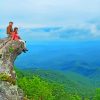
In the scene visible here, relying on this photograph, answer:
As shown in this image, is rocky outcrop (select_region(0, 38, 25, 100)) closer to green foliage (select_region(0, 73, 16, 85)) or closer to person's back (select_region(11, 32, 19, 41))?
green foliage (select_region(0, 73, 16, 85))

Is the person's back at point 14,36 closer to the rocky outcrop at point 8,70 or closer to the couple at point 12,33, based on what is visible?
the couple at point 12,33

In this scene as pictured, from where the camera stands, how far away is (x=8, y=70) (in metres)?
39.6

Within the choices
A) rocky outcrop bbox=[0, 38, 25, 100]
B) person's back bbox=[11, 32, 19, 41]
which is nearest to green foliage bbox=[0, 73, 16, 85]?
rocky outcrop bbox=[0, 38, 25, 100]

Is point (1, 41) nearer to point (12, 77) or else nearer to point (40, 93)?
point (12, 77)

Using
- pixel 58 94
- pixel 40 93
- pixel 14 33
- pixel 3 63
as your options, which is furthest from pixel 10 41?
pixel 58 94

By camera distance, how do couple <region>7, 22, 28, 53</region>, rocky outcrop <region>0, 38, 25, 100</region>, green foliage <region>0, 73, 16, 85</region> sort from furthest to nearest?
couple <region>7, 22, 28, 53</region> → green foliage <region>0, 73, 16, 85</region> → rocky outcrop <region>0, 38, 25, 100</region>

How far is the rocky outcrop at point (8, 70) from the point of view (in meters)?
35.9

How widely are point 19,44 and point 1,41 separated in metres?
2.19

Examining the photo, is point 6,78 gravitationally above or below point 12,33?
below

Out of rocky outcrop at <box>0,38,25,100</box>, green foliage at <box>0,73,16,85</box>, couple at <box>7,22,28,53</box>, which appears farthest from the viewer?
couple at <box>7,22,28,53</box>

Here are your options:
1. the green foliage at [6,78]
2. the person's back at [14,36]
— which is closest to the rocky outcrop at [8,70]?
the green foliage at [6,78]

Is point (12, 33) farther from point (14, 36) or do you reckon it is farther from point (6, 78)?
point (6, 78)

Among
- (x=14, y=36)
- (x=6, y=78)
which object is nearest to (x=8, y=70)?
(x=6, y=78)

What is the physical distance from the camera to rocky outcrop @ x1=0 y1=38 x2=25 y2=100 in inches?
1414
